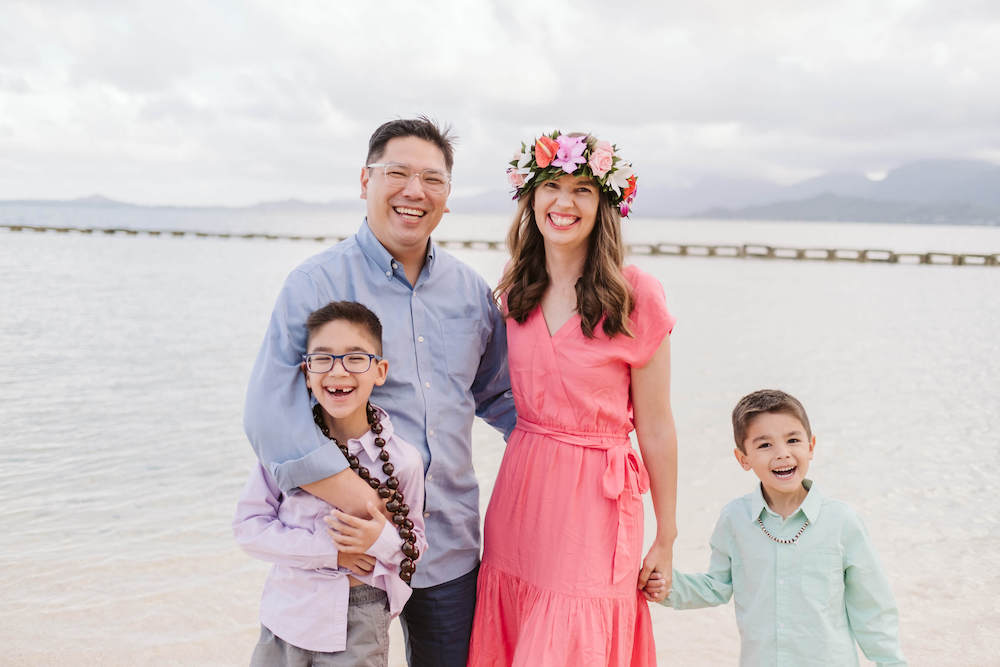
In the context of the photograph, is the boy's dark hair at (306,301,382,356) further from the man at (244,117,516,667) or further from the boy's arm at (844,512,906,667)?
the boy's arm at (844,512,906,667)

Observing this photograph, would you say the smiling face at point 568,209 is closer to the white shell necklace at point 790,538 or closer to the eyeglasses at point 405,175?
the eyeglasses at point 405,175

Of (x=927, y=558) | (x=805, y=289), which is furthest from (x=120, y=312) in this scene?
(x=805, y=289)

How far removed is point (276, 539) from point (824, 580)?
176 cm

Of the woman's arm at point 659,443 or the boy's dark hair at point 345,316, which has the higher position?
the boy's dark hair at point 345,316

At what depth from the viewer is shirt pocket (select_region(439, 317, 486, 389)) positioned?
107 inches

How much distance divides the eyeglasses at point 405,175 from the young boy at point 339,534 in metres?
0.55

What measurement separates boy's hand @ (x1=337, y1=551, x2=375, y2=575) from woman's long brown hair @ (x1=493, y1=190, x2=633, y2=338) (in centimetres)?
98

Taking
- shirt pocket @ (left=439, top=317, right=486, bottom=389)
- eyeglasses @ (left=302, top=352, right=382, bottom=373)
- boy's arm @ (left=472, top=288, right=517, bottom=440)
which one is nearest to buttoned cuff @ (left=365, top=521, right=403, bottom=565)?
eyeglasses @ (left=302, top=352, right=382, bottom=373)

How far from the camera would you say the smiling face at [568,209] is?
8.98 ft

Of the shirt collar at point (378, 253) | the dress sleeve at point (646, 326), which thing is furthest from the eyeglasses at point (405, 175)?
the dress sleeve at point (646, 326)

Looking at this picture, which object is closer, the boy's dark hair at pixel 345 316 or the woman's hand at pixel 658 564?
the boy's dark hair at pixel 345 316

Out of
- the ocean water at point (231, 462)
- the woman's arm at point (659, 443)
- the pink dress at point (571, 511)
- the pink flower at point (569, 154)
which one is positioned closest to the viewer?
the pink dress at point (571, 511)

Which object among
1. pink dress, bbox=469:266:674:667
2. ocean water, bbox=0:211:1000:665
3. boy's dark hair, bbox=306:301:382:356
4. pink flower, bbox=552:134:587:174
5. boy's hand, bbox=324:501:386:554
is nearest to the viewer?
boy's hand, bbox=324:501:386:554

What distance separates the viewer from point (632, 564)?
2.60 meters
